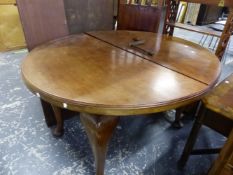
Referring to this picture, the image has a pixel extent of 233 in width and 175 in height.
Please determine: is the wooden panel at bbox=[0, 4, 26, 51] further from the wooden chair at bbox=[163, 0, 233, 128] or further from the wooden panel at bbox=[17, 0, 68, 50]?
the wooden chair at bbox=[163, 0, 233, 128]

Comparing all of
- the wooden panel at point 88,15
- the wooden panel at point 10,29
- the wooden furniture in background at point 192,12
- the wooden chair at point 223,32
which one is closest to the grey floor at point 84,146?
the wooden chair at point 223,32

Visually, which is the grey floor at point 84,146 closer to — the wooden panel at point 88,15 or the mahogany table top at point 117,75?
the mahogany table top at point 117,75

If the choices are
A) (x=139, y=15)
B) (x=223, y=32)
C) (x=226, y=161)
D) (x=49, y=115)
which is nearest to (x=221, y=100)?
(x=226, y=161)

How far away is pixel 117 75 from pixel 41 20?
0.77m

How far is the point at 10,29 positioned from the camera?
2980 mm

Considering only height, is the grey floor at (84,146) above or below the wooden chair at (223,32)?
below

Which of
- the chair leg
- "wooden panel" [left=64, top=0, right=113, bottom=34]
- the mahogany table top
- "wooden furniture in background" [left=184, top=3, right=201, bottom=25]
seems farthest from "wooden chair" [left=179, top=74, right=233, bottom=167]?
"wooden furniture in background" [left=184, top=3, right=201, bottom=25]

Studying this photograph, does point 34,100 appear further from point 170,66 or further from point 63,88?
point 170,66

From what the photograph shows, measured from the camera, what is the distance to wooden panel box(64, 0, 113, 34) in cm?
157

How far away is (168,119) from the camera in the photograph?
69.1 inches

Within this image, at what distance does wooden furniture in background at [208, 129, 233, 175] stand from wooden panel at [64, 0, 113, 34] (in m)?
1.43

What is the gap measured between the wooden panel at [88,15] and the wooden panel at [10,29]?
192 centimetres

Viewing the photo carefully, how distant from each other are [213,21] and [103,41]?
4057 millimetres

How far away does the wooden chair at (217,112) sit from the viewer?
855 millimetres
